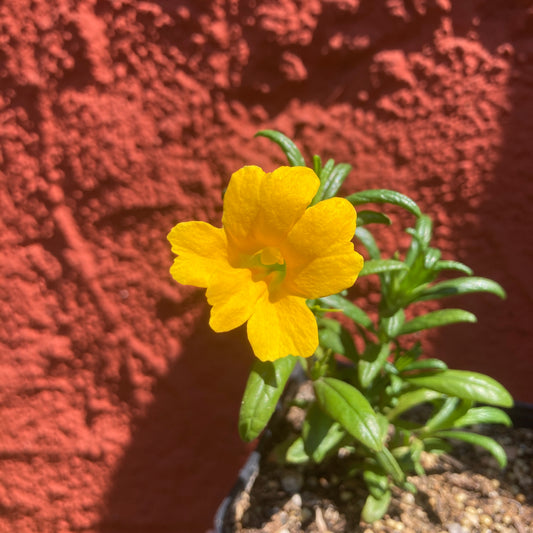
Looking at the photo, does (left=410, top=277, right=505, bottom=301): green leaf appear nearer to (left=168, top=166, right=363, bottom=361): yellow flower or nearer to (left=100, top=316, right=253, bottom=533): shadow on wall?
(left=168, top=166, right=363, bottom=361): yellow flower

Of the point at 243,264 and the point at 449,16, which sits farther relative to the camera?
the point at 449,16

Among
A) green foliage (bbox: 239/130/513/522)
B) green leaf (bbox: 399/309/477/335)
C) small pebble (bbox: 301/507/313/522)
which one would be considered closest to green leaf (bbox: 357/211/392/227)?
green foliage (bbox: 239/130/513/522)

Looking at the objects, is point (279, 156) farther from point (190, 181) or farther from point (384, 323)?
point (384, 323)

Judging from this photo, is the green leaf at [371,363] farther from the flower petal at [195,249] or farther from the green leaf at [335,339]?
the flower petal at [195,249]

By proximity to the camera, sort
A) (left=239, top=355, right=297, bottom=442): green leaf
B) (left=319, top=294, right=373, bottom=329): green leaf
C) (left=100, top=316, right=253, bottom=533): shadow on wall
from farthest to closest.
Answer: (left=100, top=316, right=253, bottom=533): shadow on wall → (left=319, top=294, right=373, bottom=329): green leaf → (left=239, top=355, right=297, bottom=442): green leaf

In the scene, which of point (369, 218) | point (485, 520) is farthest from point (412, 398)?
point (369, 218)

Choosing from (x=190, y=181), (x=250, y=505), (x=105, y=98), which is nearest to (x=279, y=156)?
(x=190, y=181)
